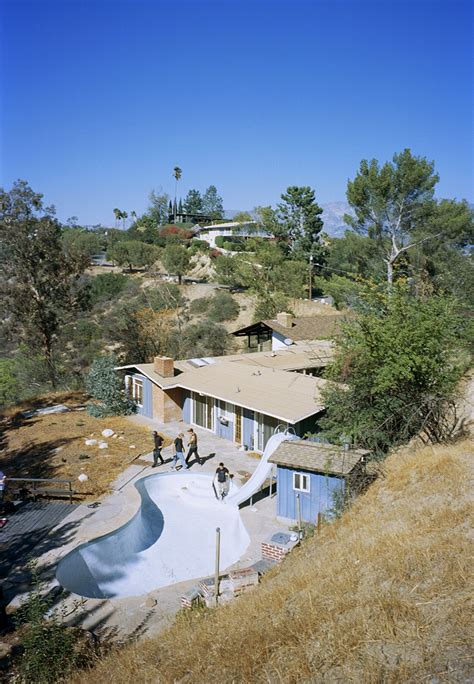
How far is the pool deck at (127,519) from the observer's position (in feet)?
36.1

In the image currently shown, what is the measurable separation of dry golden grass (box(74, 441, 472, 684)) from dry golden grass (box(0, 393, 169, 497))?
9.95 meters

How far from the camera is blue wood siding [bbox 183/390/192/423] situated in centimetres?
2467

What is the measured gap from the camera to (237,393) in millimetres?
21578

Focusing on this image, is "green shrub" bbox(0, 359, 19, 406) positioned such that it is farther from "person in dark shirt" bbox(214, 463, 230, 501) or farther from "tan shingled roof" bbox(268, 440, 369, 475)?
"tan shingled roof" bbox(268, 440, 369, 475)

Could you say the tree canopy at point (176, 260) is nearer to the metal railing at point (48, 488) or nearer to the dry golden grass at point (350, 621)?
the metal railing at point (48, 488)

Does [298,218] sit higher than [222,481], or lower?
higher

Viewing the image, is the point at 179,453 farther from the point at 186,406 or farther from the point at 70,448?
the point at 186,406

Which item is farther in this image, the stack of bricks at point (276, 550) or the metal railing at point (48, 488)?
the metal railing at point (48, 488)

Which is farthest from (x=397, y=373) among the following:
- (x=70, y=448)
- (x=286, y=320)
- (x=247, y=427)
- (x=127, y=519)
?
(x=286, y=320)

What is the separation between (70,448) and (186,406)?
5.54m

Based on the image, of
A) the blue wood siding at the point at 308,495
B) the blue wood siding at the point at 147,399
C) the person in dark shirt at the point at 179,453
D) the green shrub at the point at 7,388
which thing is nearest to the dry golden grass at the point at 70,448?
the blue wood siding at the point at 147,399

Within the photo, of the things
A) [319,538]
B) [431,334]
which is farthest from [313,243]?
[319,538]

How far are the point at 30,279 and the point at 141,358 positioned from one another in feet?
28.8

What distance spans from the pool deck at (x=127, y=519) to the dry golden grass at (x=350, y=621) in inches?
69.5
